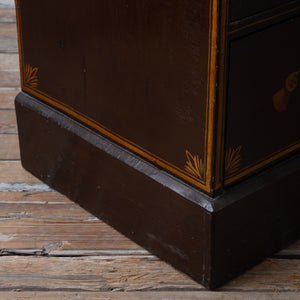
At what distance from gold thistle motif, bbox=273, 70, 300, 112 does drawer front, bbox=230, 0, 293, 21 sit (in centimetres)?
20

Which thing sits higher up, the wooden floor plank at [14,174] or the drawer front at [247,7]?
the drawer front at [247,7]

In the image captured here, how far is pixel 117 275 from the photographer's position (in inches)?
72.0

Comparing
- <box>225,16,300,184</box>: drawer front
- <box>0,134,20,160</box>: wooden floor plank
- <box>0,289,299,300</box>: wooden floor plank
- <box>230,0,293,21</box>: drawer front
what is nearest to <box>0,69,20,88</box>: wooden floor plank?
<box>0,134,20,160</box>: wooden floor plank

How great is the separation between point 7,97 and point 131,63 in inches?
38.9

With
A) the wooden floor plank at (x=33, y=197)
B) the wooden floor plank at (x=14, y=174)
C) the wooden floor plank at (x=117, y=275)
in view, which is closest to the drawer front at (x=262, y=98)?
the wooden floor plank at (x=117, y=275)

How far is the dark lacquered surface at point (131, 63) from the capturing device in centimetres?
156

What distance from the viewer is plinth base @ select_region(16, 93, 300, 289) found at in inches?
67.1

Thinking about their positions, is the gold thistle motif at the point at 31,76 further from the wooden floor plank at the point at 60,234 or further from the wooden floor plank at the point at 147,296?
the wooden floor plank at the point at 147,296

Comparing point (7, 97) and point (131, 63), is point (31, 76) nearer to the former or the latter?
point (131, 63)

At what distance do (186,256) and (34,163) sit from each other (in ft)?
1.99

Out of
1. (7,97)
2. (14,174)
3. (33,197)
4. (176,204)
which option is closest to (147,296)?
(176,204)

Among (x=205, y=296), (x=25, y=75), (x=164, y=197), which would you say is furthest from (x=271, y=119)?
(x=25, y=75)

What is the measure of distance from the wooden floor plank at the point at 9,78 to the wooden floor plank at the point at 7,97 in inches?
1.1

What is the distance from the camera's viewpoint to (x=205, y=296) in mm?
1765
